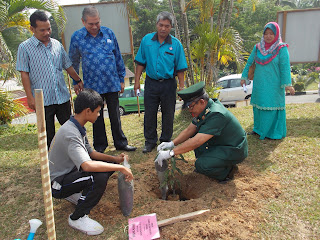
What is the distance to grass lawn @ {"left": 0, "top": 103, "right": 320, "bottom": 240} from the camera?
2285 mm

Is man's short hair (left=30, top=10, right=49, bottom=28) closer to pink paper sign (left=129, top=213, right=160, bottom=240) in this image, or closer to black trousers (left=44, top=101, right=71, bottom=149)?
black trousers (left=44, top=101, right=71, bottom=149)

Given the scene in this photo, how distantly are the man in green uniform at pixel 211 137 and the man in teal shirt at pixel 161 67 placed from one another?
95cm

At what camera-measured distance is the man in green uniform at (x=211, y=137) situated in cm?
263

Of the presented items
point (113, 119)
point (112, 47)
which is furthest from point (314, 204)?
point (112, 47)

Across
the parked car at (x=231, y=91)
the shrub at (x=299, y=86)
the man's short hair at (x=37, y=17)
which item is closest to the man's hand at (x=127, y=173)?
the man's short hair at (x=37, y=17)

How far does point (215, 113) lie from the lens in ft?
8.69

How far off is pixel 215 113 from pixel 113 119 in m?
1.77

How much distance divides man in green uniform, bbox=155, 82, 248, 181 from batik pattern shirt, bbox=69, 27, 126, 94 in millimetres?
1357

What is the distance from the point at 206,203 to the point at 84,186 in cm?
115

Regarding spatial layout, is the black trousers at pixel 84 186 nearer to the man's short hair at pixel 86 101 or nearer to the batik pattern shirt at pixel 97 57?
the man's short hair at pixel 86 101

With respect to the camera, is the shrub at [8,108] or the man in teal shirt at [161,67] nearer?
the man in teal shirt at [161,67]

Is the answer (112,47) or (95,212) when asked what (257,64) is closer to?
(112,47)

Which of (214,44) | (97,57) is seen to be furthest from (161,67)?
(214,44)

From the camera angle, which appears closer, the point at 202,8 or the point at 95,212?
the point at 95,212
